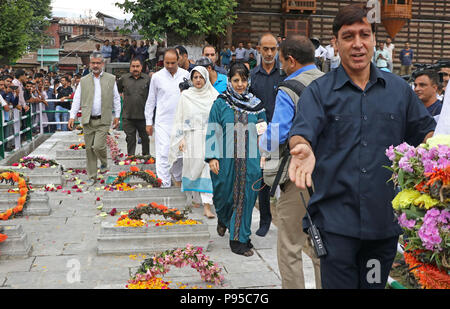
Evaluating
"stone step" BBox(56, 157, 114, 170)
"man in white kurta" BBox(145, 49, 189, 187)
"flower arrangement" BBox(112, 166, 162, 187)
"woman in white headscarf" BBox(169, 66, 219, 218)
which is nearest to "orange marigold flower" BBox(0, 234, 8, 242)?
"woman in white headscarf" BBox(169, 66, 219, 218)

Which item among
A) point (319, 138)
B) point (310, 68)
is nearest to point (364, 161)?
point (319, 138)

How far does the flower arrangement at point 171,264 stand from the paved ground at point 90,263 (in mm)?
143

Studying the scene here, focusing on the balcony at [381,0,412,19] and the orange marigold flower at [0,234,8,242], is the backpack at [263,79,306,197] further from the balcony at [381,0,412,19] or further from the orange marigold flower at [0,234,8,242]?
the balcony at [381,0,412,19]

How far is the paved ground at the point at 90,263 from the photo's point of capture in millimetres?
5059

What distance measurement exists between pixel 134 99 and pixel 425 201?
28.8ft

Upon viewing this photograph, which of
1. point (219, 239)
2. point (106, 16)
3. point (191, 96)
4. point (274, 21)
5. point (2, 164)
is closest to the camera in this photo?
point (219, 239)

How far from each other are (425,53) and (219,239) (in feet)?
105

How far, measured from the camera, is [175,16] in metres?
20.9

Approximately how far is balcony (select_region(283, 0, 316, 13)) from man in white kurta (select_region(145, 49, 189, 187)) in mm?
23793

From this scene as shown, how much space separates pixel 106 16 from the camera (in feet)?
256

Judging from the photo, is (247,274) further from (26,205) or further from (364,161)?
(26,205)

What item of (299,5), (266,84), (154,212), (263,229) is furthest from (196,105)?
(299,5)

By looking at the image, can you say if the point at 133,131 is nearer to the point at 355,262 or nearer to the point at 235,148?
the point at 235,148

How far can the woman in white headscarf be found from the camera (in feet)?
24.9
